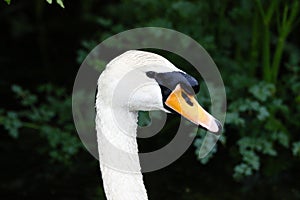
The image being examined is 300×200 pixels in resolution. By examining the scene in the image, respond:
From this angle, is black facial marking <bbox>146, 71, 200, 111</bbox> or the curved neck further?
the curved neck

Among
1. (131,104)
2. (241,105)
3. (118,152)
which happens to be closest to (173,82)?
(131,104)

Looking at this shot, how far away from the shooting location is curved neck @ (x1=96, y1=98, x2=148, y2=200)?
2.80 m

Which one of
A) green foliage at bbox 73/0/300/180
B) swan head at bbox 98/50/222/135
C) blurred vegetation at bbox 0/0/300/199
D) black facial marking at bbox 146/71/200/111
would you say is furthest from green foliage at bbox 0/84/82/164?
black facial marking at bbox 146/71/200/111

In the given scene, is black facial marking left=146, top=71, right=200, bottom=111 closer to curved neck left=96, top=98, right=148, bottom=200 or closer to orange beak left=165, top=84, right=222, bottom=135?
orange beak left=165, top=84, right=222, bottom=135

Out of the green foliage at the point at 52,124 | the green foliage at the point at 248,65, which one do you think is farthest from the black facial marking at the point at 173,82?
the green foliage at the point at 52,124

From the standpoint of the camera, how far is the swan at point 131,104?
2635 mm

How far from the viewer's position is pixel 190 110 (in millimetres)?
2639

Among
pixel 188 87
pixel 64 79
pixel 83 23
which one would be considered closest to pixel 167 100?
pixel 188 87

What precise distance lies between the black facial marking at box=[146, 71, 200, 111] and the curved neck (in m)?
0.22

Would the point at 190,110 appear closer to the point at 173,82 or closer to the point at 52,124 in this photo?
the point at 173,82

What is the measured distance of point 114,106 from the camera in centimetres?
278

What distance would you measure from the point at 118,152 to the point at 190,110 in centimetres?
39

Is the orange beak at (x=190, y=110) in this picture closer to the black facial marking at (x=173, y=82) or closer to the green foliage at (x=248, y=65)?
the black facial marking at (x=173, y=82)

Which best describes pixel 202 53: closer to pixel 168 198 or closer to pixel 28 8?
pixel 168 198
